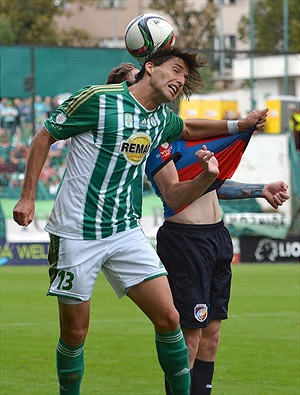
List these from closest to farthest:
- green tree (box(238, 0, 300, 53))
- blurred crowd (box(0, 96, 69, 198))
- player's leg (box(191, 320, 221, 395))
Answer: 1. player's leg (box(191, 320, 221, 395))
2. blurred crowd (box(0, 96, 69, 198))
3. green tree (box(238, 0, 300, 53))

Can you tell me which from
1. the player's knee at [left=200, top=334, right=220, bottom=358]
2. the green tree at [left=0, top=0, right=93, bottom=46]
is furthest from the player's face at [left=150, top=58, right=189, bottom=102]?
the green tree at [left=0, top=0, right=93, bottom=46]

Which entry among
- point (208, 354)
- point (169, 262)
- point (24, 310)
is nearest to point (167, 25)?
point (169, 262)

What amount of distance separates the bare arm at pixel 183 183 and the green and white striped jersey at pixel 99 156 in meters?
0.36

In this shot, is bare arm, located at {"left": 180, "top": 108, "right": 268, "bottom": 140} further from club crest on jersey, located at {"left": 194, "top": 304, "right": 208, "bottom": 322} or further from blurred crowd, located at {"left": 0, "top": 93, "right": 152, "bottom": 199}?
blurred crowd, located at {"left": 0, "top": 93, "right": 152, "bottom": 199}

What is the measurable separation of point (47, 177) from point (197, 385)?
15641 millimetres

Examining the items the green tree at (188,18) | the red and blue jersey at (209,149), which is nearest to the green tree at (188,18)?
the green tree at (188,18)

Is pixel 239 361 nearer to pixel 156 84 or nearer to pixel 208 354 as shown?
pixel 208 354

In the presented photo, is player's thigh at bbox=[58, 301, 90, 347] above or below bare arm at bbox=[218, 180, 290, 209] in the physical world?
below

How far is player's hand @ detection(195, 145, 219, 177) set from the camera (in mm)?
6242

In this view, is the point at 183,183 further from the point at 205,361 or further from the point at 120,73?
the point at 205,361

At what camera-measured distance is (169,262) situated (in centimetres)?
708

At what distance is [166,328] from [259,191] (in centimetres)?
133

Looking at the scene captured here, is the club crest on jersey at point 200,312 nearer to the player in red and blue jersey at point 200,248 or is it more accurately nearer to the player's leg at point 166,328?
the player in red and blue jersey at point 200,248

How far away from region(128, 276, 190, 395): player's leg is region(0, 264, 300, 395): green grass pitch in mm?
1858
